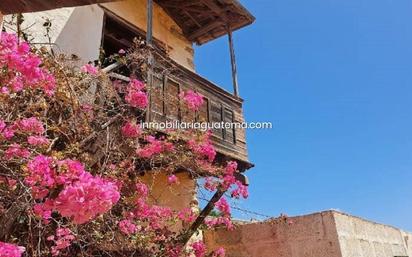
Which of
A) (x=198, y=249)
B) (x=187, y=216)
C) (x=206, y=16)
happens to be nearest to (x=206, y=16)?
Answer: (x=206, y=16)

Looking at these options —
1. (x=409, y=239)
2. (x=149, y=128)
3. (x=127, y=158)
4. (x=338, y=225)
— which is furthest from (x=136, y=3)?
(x=409, y=239)

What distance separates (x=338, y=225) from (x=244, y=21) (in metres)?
5.05

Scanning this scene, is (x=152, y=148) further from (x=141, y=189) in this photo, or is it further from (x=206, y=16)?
(x=206, y=16)

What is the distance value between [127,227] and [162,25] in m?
5.60

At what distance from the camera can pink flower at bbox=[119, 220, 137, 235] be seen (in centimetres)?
A: 462

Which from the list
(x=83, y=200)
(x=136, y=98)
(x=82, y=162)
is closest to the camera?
(x=83, y=200)

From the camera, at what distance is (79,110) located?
4.26 m

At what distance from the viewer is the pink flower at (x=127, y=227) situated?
4617 millimetres

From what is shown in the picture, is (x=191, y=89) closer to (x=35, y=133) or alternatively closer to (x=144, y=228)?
(x=144, y=228)

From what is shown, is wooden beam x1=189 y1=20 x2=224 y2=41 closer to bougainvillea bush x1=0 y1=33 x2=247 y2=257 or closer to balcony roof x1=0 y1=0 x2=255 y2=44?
balcony roof x1=0 y1=0 x2=255 y2=44

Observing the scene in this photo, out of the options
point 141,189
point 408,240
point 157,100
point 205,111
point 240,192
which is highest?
point 205,111

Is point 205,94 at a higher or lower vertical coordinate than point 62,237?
higher

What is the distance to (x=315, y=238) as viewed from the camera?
5.61 meters

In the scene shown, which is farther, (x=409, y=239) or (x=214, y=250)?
(x=409, y=239)
